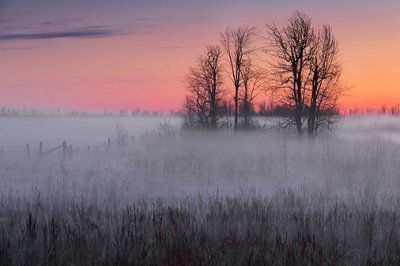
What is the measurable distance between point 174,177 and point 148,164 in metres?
5.02

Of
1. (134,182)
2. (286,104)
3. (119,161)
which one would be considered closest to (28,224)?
(134,182)

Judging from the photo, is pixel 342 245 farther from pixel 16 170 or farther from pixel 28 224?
pixel 16 170

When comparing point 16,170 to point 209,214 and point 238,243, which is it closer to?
point 209,214

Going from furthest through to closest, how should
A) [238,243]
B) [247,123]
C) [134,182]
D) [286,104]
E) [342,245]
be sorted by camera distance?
1. [247,123]
2. [286,104]
3. [134,182]
4. [342,245]
5. [238,243]

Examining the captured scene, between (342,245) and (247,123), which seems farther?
(247,123)

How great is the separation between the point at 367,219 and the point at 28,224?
599cm

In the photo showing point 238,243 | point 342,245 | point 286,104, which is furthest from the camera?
point 286,104

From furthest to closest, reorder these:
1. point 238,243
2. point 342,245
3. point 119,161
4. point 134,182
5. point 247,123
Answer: point 247,123 → point 119,161 → point 134,182 → point 342,245 → point 238,243

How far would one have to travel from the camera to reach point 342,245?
25.7 feet

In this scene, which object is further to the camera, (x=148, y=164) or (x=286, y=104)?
(x=286, y=104)

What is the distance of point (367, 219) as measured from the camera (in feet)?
30.4

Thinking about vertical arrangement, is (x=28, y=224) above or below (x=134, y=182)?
above

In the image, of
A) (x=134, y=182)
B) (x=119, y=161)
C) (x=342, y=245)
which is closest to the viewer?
(x=342, y=245)

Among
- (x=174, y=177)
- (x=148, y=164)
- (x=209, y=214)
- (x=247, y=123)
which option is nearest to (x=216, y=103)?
(x=247, y=123)
